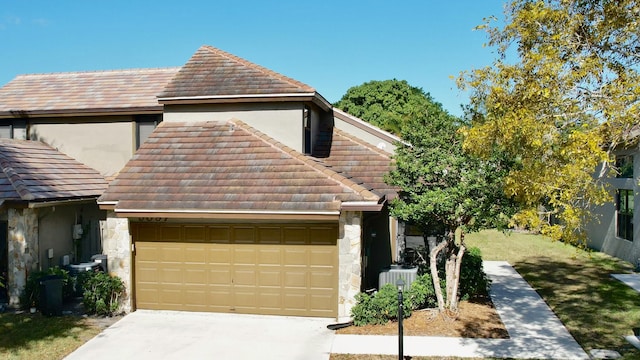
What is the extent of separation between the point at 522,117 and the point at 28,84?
734 inches

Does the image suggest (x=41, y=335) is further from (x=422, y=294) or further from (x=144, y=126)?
(x=422, y=294)

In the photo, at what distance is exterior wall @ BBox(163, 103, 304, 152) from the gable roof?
12.5 inches

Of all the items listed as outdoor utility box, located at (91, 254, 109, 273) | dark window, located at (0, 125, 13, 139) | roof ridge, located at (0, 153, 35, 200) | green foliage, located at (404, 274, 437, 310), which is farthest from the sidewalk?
dark window, located at (0, 125, 13, 139)

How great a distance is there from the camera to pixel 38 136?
17719 mm

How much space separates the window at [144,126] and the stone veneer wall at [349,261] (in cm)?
854

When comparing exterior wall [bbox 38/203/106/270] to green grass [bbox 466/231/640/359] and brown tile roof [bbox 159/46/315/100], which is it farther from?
green grass [bbox 466/231/640/359]

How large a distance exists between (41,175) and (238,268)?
6.58m

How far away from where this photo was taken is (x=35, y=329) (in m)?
11.3

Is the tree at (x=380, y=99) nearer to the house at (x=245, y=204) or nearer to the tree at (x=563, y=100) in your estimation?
the house at (x=245, y=204)

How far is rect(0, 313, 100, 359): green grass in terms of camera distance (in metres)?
9.99

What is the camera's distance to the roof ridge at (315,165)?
11.6 m

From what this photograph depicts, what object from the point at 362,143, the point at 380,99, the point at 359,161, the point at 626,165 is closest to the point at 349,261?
the point at 359,161

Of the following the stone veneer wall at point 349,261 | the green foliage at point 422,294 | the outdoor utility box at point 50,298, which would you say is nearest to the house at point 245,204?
the stone veneer wall at point 349,261

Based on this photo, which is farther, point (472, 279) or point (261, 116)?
point (261, 116)
